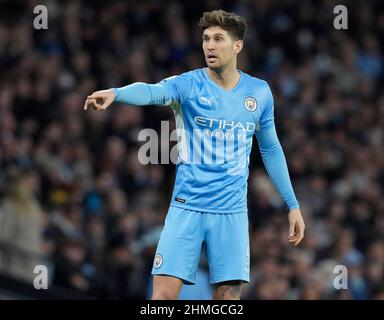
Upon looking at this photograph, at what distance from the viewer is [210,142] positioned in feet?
22.4

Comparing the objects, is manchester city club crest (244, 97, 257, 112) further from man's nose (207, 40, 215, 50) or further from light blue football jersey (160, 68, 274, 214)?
man's nose (207, 40, 215, 50)

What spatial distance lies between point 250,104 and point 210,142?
15.3 inches

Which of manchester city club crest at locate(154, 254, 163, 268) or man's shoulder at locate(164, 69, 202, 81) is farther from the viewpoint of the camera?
man's shoulder at locate(164, 69, 202, 81)

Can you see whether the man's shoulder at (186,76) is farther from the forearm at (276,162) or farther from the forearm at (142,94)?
the forearm at (276,162)

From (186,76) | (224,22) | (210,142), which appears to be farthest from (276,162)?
(224,22)

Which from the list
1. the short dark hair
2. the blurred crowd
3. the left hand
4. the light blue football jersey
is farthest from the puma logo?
the blurred crowd

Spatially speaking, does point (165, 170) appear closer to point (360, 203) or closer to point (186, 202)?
point (360, 203)

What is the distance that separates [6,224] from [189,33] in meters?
6.20

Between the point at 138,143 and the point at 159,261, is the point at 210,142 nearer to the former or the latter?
the point at 159,261

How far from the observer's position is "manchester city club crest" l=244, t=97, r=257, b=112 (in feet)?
22.7

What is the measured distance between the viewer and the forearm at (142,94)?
6.34 meters

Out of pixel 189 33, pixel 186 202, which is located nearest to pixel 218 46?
pixel 186 202

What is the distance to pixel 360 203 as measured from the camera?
46.2ft
